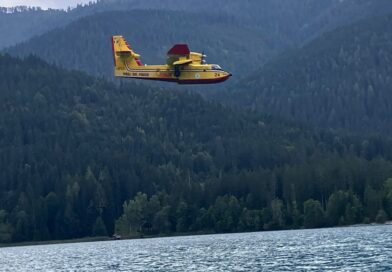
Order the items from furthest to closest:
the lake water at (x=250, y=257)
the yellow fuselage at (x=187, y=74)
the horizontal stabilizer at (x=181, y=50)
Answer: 1. the lake water at (x=250, y=257)
2. the horizontal stabilizer at (x=181, y=50)
3. the yellow fuselage at (x=187, y=74)

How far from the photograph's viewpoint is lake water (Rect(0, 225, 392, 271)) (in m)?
127

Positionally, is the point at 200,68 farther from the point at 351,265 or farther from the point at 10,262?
the point at 10,262

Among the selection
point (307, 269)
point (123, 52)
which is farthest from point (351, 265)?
point (123, 52)

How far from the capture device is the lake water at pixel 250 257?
12731 centimetres

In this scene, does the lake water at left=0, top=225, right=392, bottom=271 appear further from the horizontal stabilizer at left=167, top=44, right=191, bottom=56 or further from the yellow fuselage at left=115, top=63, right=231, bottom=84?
the horizontal stabilizer at left=167, top=44, right=191, bottom=56

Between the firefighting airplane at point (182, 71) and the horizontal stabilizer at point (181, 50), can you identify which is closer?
the firefighting airplane at point (182, 71)

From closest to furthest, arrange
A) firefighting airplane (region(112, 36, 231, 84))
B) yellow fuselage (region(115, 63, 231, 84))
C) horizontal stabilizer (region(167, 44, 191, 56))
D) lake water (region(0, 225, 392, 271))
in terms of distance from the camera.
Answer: yellow fuselage (region(115, 63, 231, 84)) < firefighting airplane (region(112, 36, 231, 84)) < horizontal stabilizer (region(167, 44, 191, 56)) < lake water (region(0, 225, 392, 271))

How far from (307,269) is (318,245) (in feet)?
140

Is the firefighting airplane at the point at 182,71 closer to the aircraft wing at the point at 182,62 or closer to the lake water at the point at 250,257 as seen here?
the aircraft wing at the point at 182,62

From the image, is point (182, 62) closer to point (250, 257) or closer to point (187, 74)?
point (187, 74)

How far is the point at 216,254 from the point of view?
159 metres

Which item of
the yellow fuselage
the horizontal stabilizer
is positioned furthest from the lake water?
the horizontal stabilizer

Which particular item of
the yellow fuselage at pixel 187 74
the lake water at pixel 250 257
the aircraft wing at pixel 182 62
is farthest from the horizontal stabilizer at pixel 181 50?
the lake water at pixel 250 257

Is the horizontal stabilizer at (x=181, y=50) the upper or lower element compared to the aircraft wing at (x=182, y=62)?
upper
